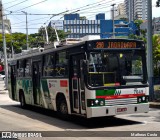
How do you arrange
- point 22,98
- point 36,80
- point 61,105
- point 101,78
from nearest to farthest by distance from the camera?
point 101,78
point 61,105
point 36,80
point 22,98

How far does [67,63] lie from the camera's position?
42.9 feet

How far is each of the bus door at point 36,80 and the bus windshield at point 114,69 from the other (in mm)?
4744

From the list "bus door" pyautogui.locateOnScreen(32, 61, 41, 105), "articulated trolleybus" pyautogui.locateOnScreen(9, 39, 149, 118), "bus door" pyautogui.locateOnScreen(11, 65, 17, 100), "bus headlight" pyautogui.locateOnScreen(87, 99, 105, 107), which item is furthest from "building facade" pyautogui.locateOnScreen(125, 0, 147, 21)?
"bus headlight" pyautogui.locateOnScreen(87, 99, 105, 107)

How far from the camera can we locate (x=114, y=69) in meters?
12.0

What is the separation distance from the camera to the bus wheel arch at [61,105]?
13.5m

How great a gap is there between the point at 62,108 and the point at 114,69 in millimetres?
2792

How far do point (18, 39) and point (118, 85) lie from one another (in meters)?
71.5

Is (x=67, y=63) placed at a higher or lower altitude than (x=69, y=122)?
higher

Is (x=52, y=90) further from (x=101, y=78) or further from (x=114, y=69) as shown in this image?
(x=114, y=69)

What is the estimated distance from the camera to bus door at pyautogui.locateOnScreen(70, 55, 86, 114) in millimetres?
11977

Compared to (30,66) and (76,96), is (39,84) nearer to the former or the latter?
(30,66)

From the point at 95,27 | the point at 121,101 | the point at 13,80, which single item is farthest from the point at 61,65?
the point at 95,27

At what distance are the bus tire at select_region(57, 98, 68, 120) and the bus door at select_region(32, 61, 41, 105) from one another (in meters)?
2.25

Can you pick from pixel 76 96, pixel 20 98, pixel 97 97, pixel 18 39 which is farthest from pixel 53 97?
pixel 18 39
